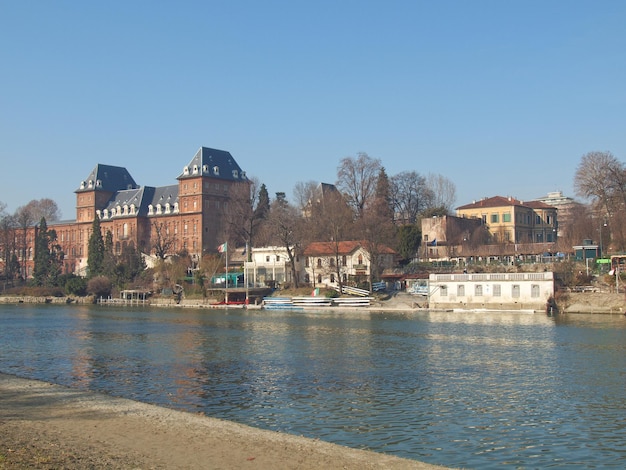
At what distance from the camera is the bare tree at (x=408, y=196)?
102812mm

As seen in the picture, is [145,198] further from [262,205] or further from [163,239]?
[262,205]

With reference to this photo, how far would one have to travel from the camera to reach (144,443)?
48.5ft

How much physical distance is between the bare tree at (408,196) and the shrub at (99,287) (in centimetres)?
4283

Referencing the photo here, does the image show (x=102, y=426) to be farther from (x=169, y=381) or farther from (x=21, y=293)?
(x=21, y=293)

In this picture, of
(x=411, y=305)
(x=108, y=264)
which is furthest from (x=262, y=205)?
(x=411, y=305)

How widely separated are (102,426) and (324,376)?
10.7 meters

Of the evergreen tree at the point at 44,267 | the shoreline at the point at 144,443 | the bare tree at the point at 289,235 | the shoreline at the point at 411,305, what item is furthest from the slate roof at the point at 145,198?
the shoreline at the point at 144,443

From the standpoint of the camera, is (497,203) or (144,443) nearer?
(144,443)

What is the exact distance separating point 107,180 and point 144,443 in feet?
427

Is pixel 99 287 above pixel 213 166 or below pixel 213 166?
below

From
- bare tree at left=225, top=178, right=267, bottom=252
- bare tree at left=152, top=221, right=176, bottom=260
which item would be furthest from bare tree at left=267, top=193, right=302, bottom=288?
bare tree at left=152, top=221, right=176, bottom=260

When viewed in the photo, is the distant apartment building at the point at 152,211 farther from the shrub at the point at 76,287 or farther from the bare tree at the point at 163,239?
the shrub at the point at 76,287

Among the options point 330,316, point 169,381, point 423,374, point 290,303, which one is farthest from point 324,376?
point 290,303

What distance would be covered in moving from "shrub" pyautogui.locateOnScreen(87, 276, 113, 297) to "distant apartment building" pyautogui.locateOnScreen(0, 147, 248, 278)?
38.0ft
